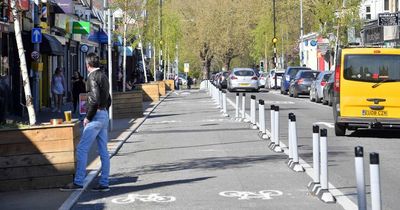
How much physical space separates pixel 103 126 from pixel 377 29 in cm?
4383

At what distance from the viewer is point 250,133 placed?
64.1 feet

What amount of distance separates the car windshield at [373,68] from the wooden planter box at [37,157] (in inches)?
340

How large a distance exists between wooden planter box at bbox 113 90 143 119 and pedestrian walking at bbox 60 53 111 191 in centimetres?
1518

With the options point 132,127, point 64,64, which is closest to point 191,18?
point 64,64

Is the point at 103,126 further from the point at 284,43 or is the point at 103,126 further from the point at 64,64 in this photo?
the point at 284,43

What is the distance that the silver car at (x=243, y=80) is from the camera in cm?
4875

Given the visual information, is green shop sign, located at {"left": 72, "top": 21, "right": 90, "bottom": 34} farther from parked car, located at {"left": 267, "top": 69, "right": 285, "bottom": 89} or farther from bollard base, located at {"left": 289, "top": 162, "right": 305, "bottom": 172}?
bollard base, located at {"left": 289, "top": 162, "right": 305, "bottom": 172}

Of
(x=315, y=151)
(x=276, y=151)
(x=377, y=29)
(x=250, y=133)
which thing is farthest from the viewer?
(x=377, y=29)

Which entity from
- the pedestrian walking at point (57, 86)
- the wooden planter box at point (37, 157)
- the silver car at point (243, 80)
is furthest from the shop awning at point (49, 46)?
the silver car at point (243, 80)

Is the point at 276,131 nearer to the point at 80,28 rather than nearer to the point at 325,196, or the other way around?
the point at 325,196

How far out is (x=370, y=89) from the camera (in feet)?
57.2

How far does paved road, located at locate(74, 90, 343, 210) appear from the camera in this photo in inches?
376

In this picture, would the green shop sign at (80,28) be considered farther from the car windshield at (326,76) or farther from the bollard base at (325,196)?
the bollard base at (325,196)

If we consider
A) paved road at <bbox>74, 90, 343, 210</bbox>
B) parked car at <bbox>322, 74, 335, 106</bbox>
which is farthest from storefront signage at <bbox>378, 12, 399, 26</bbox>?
paved road at <bbox>74, 90, 343, 210</bbox>
